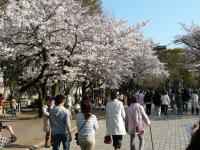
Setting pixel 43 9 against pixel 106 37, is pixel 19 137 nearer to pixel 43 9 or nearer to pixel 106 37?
pixel 43 9

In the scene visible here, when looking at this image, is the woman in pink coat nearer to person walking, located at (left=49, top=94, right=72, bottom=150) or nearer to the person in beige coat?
person walking, located at (left=49, top=94, right=72, bottom=150)

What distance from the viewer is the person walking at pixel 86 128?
19.5 feet

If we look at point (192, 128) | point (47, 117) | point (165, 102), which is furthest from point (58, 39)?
point (192, 128)

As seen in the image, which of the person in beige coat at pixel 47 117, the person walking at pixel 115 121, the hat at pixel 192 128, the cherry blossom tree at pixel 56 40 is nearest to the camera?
the hat at pixel 192 128

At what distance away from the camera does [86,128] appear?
597cm

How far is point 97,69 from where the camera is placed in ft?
63.6

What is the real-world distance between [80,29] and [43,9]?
2.17 m

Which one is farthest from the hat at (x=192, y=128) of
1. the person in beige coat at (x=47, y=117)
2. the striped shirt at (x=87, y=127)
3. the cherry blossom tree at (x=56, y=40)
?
the cherry blossom tree at (x=56, y=40)

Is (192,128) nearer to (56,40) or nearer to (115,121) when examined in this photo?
(115,121)

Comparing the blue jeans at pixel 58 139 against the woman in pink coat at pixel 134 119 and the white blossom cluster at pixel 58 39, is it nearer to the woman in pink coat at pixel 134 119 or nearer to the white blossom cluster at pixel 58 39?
the woman in pink coat at pixel 134 119

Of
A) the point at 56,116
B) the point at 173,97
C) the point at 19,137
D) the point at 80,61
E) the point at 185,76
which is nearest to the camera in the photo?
the point at 56,116

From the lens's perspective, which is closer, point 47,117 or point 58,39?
point 47,117

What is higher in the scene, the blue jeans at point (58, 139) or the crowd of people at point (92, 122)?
the crowd of people at point (92, 122)

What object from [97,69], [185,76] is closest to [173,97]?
[97,69]
